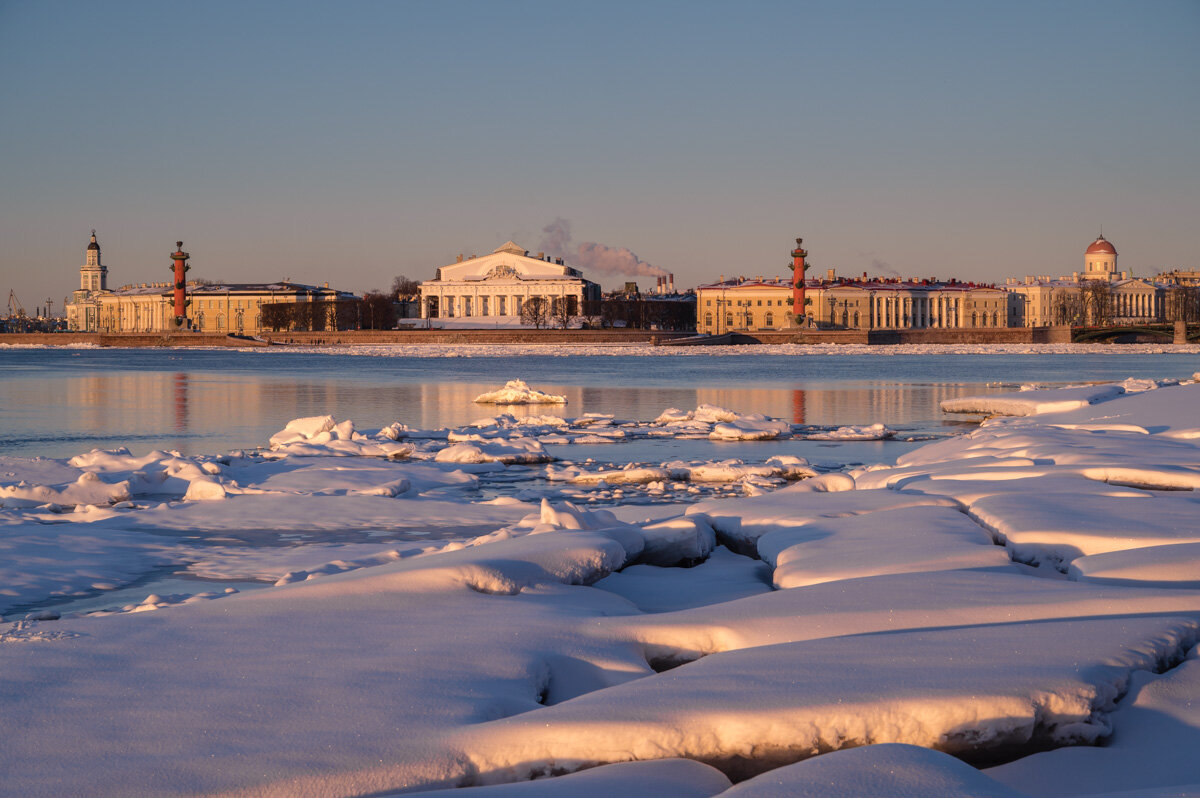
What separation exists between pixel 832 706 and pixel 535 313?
71001 millimetres

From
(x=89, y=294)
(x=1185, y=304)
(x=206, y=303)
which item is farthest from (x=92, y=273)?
(x=1185, y=304)

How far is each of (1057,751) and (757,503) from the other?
10.1 ft

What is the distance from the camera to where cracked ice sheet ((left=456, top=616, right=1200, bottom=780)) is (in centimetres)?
213

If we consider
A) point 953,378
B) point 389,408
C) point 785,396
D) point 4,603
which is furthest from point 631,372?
point 4,603

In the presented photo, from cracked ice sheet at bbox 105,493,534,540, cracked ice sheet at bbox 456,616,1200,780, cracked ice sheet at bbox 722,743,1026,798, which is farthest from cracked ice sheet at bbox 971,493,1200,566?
cracked ice sheet at bbox 105,493,534,540

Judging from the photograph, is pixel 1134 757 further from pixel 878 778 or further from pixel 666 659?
pixel 666 659

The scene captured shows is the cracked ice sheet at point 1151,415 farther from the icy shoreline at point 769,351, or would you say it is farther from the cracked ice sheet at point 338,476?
the icy shoreline at point 769,351

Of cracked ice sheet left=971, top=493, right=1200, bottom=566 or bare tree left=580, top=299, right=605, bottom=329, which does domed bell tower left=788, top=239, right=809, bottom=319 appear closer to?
bare tree left=580, top=299, right=605, bottom=329

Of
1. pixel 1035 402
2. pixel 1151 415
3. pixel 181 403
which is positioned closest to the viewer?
pixel 1151 415

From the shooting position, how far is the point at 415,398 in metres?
18.0

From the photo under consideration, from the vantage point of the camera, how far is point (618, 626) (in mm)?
2945

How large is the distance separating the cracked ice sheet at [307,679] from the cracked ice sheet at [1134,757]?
89cm

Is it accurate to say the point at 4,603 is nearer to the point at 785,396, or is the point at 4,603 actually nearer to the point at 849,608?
the point at 849,608

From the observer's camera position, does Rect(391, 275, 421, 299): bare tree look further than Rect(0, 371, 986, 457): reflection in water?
Yes
